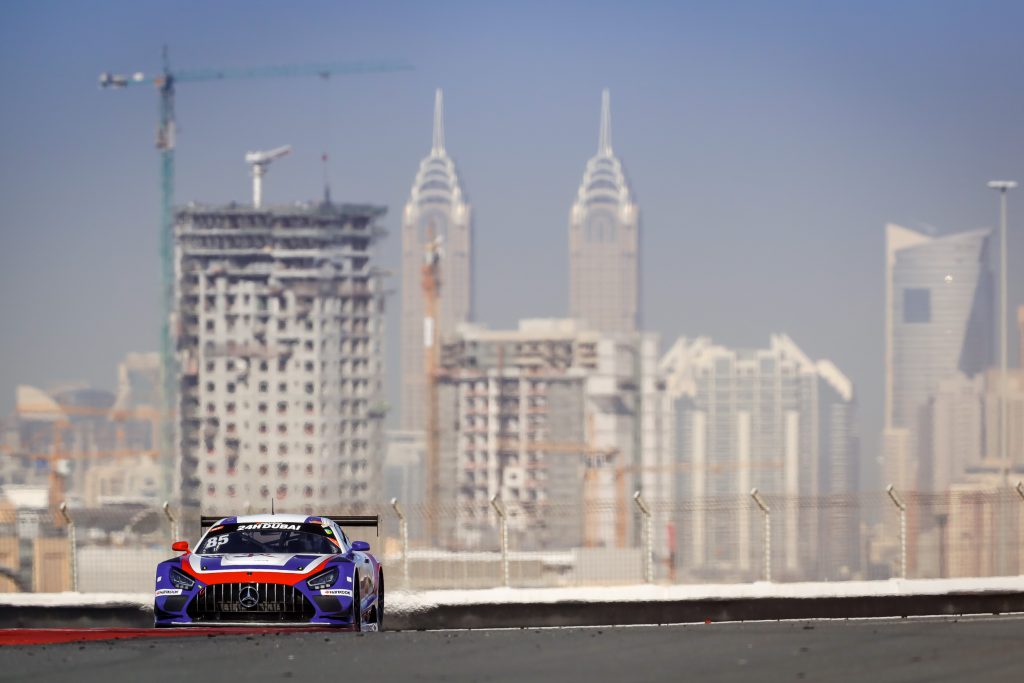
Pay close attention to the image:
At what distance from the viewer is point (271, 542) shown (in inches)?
724

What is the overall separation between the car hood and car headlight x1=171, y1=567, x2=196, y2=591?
0.32ft

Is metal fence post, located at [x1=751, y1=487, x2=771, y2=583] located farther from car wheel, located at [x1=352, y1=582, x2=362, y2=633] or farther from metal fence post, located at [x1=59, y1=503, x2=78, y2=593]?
metal fence post, located at [x1=59, y1=503, x2=78, y2=593]

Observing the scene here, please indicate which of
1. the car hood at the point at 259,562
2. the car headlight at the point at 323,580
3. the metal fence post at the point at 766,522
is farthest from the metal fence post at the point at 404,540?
the car headlight at the point at 323,580

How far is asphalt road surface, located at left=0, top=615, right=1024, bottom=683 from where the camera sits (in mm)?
13445

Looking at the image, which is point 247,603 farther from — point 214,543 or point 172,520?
point 172,520

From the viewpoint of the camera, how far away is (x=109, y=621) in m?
21.3

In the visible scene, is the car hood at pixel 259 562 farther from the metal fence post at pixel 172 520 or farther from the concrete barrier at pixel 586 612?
the metal fence post at pixel 172 520

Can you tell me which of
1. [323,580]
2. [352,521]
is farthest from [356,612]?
[352,521]

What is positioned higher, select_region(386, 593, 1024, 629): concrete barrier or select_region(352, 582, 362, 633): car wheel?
select_region(352, 582, 362, 633): car wheel

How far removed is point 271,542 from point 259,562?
1.16m

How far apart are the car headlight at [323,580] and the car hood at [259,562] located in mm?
99

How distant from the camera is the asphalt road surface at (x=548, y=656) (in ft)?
44.1

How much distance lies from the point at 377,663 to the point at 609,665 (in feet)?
5.45

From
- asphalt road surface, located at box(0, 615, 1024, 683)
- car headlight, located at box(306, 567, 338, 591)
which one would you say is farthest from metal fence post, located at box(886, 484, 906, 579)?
car headlight, located at box(306, 567, 338, 591)
